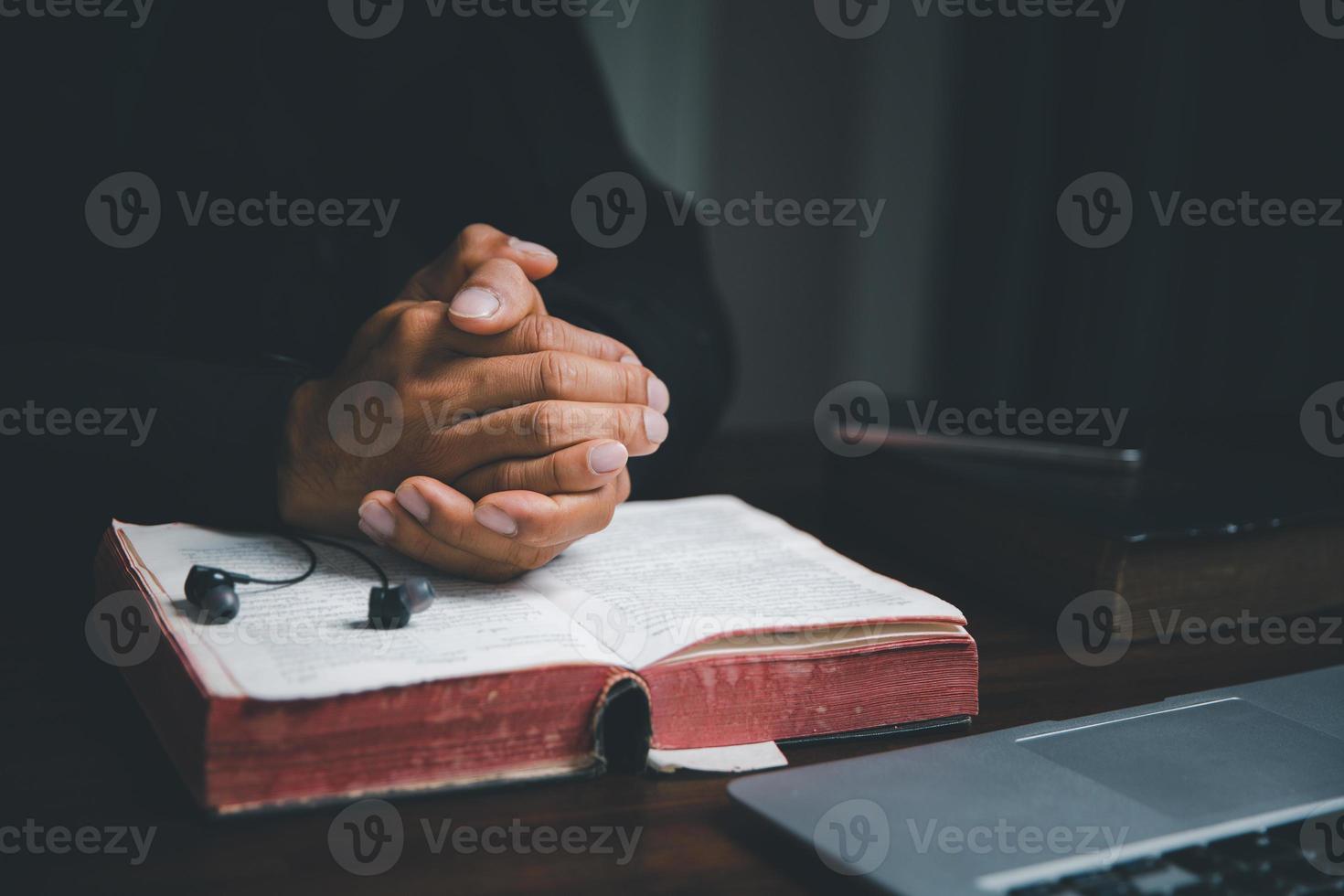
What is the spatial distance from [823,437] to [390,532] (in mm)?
491

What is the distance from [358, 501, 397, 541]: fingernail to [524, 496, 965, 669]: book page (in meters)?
0.09

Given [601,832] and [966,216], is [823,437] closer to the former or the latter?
[601,832]

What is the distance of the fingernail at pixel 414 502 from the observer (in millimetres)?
606

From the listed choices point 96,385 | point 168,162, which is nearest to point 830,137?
point 168,162

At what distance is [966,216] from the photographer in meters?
2.19

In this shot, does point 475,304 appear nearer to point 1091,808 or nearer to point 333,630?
point 333,630

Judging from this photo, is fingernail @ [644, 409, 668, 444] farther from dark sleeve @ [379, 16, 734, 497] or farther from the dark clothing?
dark sleeve @ [379, 16, 734, 497]

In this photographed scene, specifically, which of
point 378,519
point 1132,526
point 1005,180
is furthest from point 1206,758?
point 1005,180

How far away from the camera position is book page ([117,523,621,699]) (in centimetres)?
45

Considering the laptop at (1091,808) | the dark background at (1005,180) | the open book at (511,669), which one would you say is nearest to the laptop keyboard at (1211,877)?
the laptop at (1091,808)

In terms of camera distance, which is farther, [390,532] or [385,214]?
[385,214]

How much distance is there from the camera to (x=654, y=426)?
0.67m

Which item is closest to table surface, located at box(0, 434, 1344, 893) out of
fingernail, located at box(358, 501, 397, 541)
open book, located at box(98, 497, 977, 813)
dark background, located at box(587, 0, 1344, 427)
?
open book, located at box(98, 497, 977, 813)

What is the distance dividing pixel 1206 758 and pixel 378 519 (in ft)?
1.52
